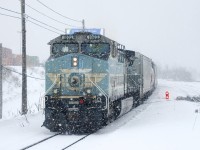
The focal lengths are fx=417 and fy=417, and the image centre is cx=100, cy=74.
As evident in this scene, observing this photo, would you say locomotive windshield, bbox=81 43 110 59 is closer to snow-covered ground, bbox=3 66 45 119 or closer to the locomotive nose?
the locomotive nose

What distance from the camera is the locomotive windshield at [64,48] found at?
15.4m

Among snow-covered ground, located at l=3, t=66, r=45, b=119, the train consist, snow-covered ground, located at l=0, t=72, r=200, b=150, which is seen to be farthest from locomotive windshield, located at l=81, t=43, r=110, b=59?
snow-covered ground, located at l=3, t=66, r=45, b=119

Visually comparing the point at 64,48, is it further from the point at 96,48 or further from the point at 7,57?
the point at 7,57

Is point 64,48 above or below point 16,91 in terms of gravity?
above

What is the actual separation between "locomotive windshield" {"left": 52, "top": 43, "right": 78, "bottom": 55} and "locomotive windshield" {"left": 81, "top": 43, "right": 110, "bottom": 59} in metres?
0.30

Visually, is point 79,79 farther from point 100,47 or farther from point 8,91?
point 8,91

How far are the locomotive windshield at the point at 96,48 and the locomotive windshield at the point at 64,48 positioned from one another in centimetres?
30

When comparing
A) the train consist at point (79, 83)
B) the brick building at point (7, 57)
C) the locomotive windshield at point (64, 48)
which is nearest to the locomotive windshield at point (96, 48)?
the train consist at point (79, 83)

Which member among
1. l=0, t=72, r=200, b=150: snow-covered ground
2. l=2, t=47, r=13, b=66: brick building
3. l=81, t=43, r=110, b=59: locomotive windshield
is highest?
l=2, t=47, r=13, b=66: brick building

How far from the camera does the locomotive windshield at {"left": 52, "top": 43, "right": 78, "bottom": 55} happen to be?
50.4 feet

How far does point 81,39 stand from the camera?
15.3m

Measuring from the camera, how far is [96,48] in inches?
606

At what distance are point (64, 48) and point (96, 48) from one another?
1.20 metres

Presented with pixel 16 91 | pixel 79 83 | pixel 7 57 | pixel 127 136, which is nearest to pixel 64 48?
pixel 79 83
